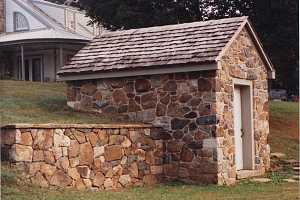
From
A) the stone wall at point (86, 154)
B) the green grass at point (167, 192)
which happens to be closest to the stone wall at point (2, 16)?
the stone wall at point (86, 154)

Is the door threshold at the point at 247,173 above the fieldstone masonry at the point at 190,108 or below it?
below

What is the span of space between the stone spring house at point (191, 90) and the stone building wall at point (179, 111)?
0.02 m

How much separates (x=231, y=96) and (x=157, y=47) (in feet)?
6.93

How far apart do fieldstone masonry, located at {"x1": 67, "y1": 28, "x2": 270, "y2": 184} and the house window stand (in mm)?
17370

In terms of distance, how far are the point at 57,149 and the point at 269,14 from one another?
12359mm

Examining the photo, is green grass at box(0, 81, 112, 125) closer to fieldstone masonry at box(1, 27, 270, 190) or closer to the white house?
fieldstone masonry at box(1, 27, 270, 190)

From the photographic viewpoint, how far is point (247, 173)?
13977 mm

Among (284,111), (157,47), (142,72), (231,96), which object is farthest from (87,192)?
(284,111)

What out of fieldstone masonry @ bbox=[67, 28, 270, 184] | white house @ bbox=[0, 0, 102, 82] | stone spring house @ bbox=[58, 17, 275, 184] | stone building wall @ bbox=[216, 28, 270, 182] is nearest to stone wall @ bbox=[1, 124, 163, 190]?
fieldstone masonry @ bbox=[67, 28, 270, 184]

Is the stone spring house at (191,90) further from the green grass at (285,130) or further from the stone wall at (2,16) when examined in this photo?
the stone wall at (2,16)

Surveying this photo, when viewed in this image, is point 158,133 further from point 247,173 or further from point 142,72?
point 247,173

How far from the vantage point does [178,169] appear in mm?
13000

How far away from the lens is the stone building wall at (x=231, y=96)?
12.8 m

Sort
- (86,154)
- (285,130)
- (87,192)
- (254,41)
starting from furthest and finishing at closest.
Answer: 1. (285,130)
2. (254,41)
3. (86,154)
4. (87,192)
